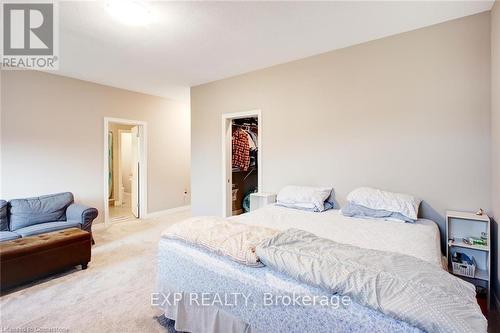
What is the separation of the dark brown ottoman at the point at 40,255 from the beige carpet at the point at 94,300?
0.12 m

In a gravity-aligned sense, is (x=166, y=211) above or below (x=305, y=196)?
below

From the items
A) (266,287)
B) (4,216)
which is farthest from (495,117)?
(4,216)

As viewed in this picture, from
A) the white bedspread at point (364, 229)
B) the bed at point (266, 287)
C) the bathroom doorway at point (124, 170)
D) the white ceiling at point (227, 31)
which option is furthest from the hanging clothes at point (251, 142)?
the bed at point (266, 287)

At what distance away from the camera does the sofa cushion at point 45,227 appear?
299 cm

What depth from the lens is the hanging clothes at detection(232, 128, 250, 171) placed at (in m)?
4.71

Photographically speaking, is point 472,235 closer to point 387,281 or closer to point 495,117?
point 495,117

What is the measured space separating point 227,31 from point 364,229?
234cm

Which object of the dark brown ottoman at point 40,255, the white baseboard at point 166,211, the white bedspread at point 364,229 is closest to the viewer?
the white bedspread at point 364,229

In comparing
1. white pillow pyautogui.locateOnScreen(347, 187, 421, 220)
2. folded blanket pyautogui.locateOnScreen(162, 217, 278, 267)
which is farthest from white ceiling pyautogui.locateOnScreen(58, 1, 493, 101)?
folded blanket pyautogui.locateOnScreen(162, 217, 278, 267)

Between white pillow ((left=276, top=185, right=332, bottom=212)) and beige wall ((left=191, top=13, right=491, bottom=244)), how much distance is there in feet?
0.62

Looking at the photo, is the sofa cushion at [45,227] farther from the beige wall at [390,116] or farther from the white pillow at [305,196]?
the white pillow at [305,196]

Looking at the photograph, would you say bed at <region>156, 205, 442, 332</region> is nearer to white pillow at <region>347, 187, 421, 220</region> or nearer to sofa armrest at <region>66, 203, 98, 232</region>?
white pillow at <region>347, 187, 421, 220</region>

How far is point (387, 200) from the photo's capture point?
8.22 feet

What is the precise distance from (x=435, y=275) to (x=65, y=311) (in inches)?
106
